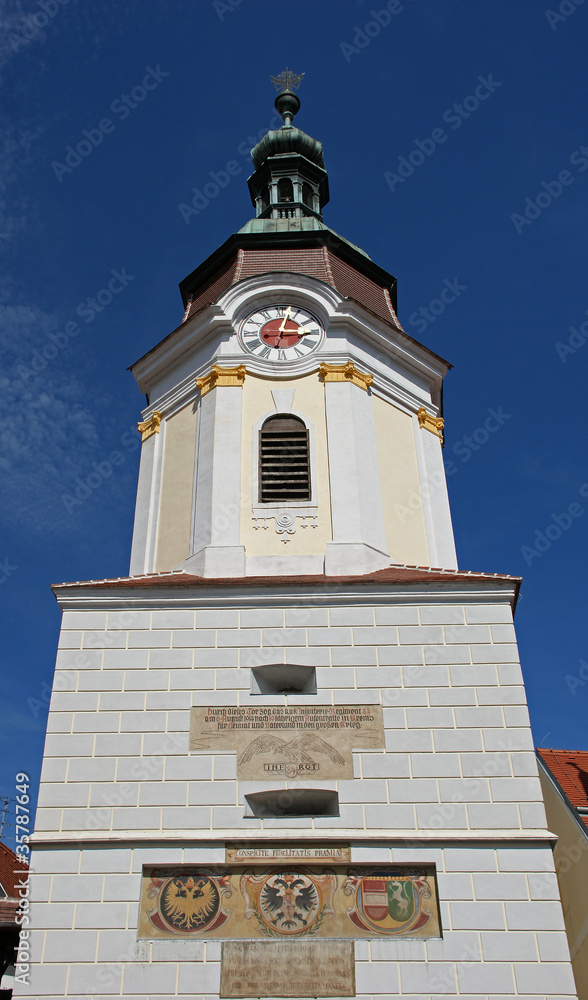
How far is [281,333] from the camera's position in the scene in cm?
1720

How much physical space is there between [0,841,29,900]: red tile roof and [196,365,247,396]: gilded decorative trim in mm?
8909

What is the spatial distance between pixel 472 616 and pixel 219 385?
5.88m

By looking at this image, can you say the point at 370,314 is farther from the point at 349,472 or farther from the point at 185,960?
the point at 185,960

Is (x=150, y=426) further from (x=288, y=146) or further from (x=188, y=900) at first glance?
(x=288, y=146)

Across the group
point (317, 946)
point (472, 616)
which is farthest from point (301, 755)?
point (472, 616)

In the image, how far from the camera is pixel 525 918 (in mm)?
11180

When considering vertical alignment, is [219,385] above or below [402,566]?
above

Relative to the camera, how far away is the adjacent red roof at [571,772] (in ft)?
58.3

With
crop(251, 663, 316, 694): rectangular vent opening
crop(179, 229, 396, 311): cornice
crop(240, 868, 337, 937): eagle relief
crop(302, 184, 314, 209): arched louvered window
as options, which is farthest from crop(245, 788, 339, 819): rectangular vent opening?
crop(302, 184, 314, 209): arched louvered window

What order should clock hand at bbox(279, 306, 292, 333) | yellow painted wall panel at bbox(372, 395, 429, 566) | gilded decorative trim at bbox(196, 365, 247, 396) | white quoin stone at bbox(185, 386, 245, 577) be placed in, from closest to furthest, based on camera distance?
white quoin stone at bbox(185, 386, 245, 577) < yellow painted wall panel at bbox(372, 395, 429, 566) < gilded decorative trim at bbox(196, 365, 247, 396) < clock hand at bbox(279, 306, 292, 333)

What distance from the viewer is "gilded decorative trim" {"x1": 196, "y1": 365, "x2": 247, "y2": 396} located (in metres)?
16.5

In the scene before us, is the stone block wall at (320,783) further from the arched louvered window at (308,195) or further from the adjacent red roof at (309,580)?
the arched louvered window at (308,195)

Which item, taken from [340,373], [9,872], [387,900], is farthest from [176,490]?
[9,872]

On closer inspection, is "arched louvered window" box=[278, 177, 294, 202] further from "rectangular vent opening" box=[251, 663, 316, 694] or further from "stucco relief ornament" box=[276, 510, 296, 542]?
"rectangular vent opening" box=[251, 663, 316, 694]
